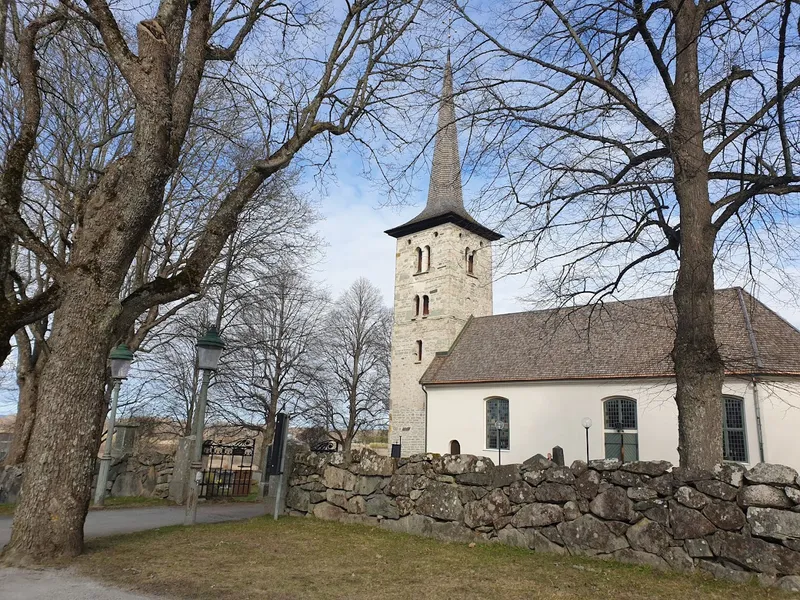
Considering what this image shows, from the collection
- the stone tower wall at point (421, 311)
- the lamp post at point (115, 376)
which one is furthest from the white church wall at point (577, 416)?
the lamp post at point (115, 376)

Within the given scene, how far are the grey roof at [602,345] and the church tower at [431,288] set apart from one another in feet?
5.47

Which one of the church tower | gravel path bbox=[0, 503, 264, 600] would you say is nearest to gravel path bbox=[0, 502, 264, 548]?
gravel path bbox=[0, 503, 264, 600]

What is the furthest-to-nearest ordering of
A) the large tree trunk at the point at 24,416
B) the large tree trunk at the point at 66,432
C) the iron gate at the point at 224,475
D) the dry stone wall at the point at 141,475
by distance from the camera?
the large tree trunk at the point at 24,416, the dry stone wall at the point at 141,475, the iron gate at the point at 224,475, the large tree trunk at the point at 66,432

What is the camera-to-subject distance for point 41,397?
238 inches

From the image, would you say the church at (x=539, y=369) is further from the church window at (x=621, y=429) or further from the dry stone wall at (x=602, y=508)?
the dry stone wall at (x=602, y=508)

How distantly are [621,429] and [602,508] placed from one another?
15948mm

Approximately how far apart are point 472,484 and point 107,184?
6156 mm

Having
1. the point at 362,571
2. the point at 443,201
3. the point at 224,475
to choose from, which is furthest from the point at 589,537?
the point at 443,201

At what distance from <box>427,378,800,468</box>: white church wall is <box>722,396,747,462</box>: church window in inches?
9.9

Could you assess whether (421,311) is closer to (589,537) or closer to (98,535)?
(98,535)

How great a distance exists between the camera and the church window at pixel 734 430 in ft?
61.5

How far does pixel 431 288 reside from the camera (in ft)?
103

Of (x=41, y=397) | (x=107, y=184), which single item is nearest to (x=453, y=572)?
(x=41, y=397)

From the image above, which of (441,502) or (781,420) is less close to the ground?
(781,420)
